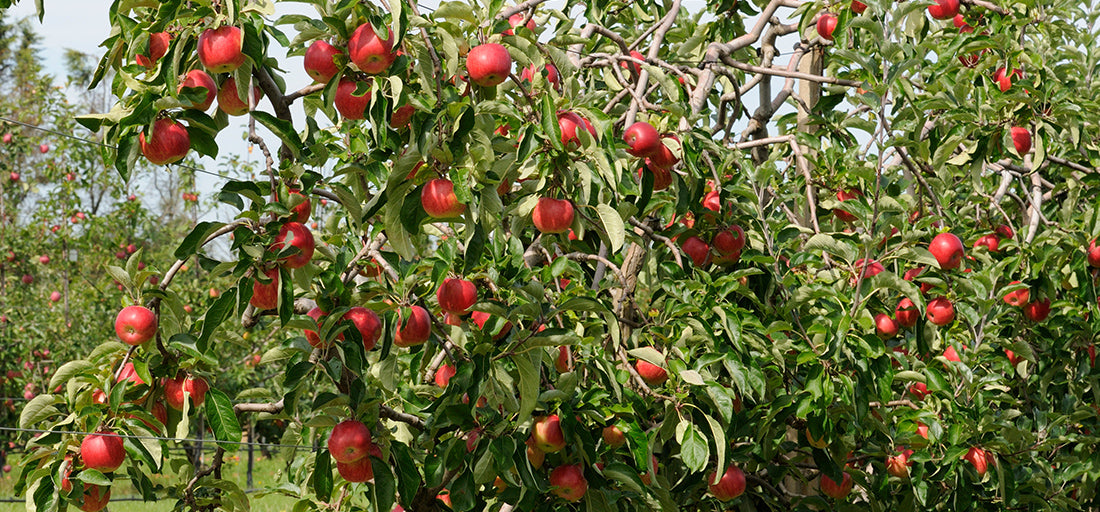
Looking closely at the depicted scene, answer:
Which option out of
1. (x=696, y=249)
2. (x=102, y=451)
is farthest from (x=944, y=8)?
(x=102, y=451)

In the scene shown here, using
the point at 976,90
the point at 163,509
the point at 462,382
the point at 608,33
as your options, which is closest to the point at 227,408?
the point at 462,382

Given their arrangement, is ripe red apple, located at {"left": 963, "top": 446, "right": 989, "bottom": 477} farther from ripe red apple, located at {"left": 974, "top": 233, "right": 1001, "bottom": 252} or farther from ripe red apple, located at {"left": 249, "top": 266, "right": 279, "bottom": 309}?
ripe red apple, located at {"left": 249, "top": 266, "right": 279, "bottom": 309}

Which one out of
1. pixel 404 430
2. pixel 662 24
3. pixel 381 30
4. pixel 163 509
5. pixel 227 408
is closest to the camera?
pixel 381 30

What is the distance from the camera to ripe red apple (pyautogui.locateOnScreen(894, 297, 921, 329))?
95.5 inches

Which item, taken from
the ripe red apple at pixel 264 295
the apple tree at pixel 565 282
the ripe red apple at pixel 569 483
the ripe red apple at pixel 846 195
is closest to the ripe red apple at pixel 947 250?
the apple tree at pixel 565 282

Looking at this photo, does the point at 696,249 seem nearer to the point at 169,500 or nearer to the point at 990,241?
the point at 990,241

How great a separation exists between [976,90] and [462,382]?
1.55 m

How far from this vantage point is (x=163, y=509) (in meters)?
6.72

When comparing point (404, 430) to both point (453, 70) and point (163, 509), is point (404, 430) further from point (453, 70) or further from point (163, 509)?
point (163, 509)

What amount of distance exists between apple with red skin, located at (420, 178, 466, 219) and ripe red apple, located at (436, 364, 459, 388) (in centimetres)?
68

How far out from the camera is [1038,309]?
103 inches

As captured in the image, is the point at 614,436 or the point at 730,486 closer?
the point at 614,436

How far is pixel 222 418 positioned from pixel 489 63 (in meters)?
0.75

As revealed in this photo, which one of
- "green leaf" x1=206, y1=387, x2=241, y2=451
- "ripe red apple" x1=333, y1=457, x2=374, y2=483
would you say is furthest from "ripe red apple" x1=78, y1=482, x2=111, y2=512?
"ripe red apple" x1=333, y1=457, x2=374, y2=483
